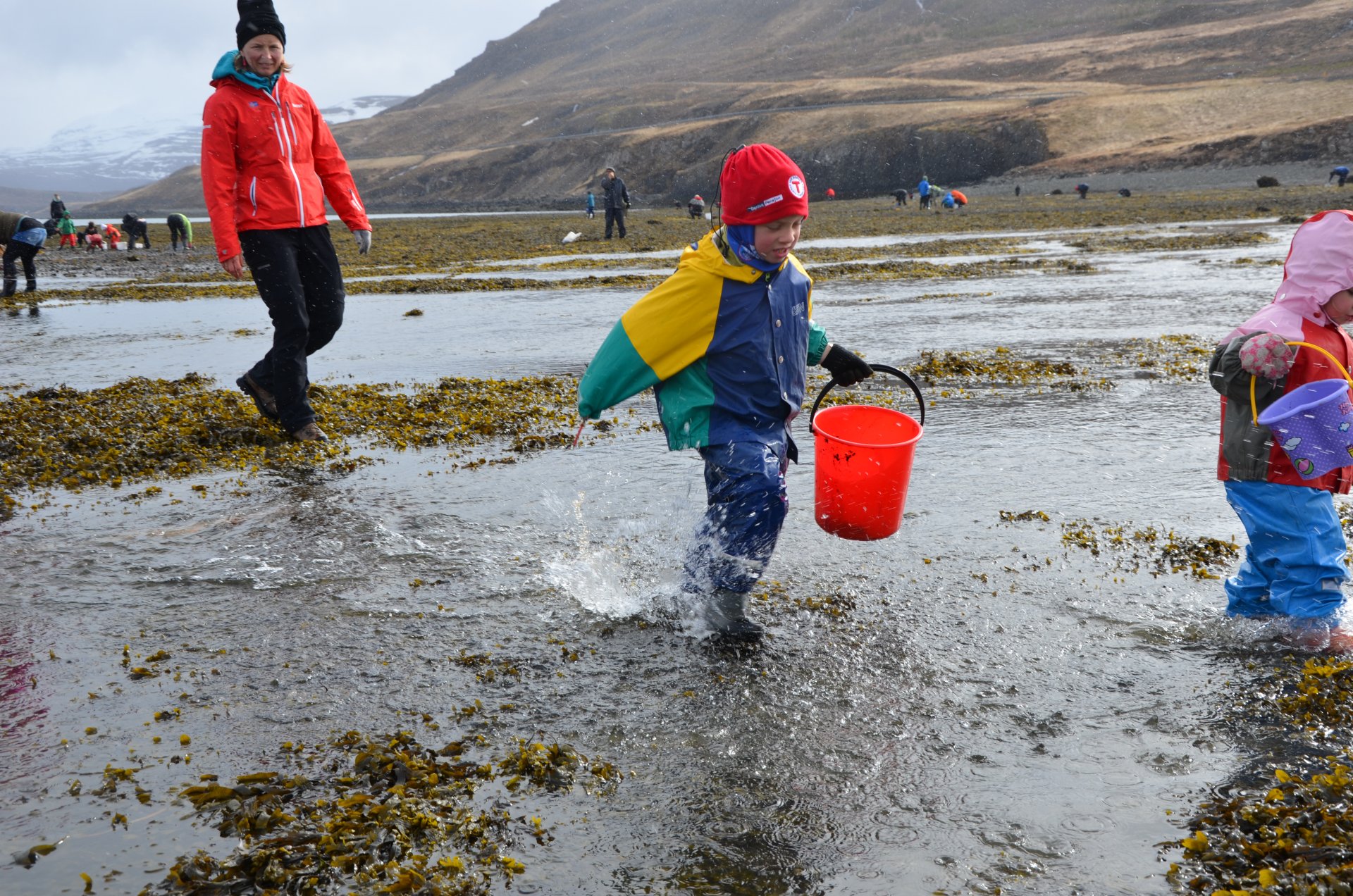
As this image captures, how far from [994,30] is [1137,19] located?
966 inches

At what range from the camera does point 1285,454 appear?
11.1 feet

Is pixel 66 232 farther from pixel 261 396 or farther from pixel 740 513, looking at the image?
pixel 740 513

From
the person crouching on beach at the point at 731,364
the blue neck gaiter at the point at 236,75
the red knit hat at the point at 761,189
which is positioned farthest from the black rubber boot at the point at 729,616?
the blue neck gaiter at the point at 236,75

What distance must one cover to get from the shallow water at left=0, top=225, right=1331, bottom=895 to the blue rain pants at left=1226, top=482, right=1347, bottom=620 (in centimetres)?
22

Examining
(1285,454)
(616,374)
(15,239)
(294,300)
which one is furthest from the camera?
(15,239)

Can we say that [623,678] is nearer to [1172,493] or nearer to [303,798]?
[303,798]

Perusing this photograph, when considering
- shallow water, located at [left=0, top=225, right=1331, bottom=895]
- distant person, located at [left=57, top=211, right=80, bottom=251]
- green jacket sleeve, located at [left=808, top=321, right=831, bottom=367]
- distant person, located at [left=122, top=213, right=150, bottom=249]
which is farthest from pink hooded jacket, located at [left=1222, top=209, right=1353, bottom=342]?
distant person, located at [left=57, top=211, right=80, bottom=251]

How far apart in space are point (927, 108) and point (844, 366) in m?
81.8

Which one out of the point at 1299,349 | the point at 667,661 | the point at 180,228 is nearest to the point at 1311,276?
the point at 1299,349

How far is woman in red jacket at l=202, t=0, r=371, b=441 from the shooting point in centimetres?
541

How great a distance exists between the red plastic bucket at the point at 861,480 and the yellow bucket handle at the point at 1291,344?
1105 millimetres

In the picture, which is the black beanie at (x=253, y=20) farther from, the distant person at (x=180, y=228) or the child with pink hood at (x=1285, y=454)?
the distant person at (x=180, y=228)

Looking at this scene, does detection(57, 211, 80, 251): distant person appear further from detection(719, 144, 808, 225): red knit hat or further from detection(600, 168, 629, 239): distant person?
detection(719, 144, 808, 225): red knit hat

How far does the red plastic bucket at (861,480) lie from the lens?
351cm
